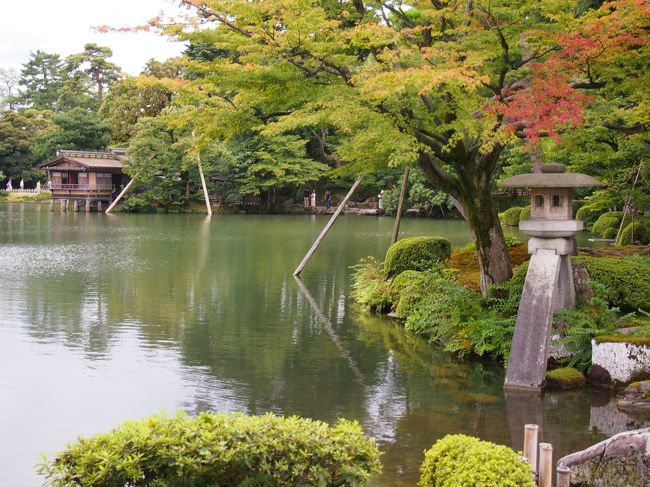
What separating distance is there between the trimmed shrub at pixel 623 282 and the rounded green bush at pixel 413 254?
4.45 metres

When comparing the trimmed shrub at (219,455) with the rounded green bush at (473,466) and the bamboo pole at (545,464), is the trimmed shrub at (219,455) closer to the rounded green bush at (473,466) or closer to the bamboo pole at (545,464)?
the rounded green bush at (473,466)

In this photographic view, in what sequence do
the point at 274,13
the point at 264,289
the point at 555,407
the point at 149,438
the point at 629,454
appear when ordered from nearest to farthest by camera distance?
1. the point at 149,438
2. the point at 629,454
3. the point at 555,407
4. the point at 274,13
5. the point at 264,289

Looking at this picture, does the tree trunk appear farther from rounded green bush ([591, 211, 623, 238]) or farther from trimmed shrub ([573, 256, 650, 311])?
rounded green bush ([591, 211, 623, 238])

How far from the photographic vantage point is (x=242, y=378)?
1054 centimetres

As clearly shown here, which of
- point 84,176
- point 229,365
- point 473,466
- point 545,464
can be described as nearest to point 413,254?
point 229,365

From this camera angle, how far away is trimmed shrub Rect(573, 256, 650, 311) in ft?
38.7

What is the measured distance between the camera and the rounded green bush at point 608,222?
3061 cm

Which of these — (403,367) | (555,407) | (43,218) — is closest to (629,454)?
(555,407)

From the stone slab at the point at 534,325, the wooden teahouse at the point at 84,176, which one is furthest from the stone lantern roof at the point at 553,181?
the wooden teahouse at the point at 84,176

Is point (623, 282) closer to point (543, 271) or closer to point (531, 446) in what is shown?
point (543, 271)

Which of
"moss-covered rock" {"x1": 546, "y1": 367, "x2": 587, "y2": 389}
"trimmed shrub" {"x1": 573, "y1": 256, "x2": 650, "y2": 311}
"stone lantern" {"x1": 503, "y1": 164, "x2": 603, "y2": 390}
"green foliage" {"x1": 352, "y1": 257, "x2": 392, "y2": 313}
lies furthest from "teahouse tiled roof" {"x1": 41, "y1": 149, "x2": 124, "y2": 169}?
"moss-covered rock" {"x1": 546, "y1": 367, "x2": 587, "y2": 389}

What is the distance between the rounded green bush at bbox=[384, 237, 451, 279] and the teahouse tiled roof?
38103mm

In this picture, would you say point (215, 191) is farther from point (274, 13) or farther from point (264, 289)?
point (274, 13)

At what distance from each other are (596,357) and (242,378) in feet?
16.5
